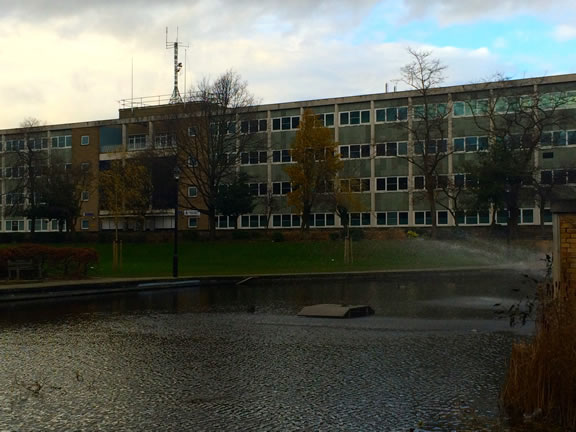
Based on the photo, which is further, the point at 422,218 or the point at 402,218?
the point at 402,218

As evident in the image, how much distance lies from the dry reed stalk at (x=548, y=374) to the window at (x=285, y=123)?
6730cm

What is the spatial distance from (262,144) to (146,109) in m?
32.3

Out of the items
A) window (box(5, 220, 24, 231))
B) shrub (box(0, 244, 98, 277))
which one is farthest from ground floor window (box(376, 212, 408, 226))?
window (box(5, 220, 24, 231))

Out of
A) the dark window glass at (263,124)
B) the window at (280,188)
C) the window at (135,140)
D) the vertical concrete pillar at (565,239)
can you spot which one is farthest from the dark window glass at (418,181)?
the vertical concrete pillar at (565,239)

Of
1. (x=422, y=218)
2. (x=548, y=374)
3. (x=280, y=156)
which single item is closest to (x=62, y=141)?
(x=280, y=156)

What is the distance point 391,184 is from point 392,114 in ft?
22.9

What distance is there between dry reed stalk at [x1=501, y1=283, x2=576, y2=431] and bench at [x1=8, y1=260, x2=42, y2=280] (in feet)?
72.6

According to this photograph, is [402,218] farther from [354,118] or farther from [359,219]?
[354,118]

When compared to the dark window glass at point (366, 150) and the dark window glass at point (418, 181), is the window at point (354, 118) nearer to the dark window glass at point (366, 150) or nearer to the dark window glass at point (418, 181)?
the dark window glass at point (366, 150)

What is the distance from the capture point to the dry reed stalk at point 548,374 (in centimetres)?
629

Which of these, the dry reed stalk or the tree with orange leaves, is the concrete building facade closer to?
the tree with orange leaves

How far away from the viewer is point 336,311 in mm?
16000

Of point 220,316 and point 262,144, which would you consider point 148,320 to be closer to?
point 220,316

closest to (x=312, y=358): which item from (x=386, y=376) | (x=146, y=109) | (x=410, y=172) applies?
(x=386, y=376)
